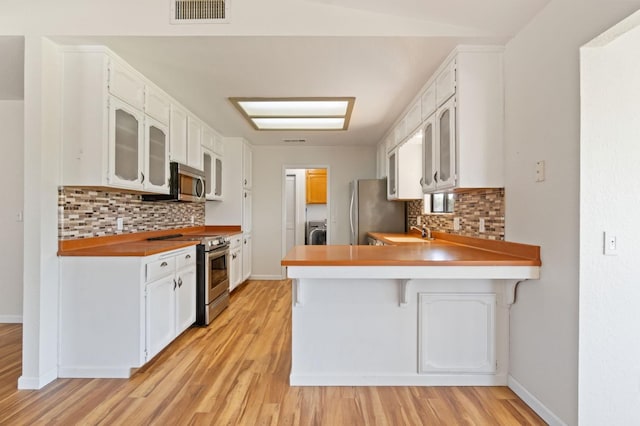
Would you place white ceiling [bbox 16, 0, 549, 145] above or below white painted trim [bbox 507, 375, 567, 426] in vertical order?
above

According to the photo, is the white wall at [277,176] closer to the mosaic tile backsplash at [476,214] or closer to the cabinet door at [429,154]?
the mosaic tile backsplash at [476,214]

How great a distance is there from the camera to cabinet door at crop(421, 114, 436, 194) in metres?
2.81

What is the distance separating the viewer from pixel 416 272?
2.02 metres

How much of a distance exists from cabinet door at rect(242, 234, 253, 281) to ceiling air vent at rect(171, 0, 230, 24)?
350cm

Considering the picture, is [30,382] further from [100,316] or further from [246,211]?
[246,211]

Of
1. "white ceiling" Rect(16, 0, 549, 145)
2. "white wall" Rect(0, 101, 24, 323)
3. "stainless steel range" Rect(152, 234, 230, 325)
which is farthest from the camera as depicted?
"white wall" Rect(0, 101, 24, 323)

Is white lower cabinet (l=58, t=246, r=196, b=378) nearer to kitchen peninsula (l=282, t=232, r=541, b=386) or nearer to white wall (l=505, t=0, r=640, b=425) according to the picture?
kitchen peninsula (l=282, t=232, r=541, b=386)

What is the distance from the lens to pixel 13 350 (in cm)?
286

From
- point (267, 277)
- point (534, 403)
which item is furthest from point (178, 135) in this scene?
point (534, 403)

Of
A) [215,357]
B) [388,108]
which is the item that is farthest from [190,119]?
[215,357]

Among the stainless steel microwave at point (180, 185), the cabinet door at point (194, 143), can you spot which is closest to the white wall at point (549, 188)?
the stainless steel microwave at point (180, 185)

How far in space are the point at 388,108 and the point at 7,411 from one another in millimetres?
3823

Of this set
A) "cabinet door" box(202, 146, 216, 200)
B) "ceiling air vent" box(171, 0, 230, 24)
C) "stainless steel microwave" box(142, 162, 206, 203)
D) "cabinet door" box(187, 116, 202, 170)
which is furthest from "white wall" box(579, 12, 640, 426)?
"cabinet door" box(202, 146, 216, 200)

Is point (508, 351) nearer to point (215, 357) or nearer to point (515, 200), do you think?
point (515, 200)
